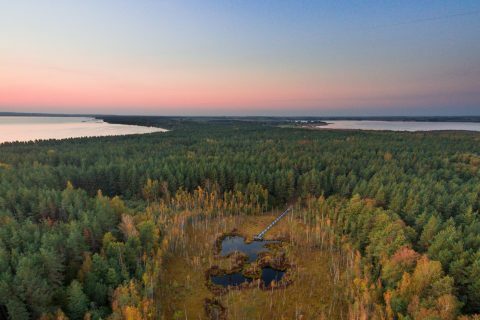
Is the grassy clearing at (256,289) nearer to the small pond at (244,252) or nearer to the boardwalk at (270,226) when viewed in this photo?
the boardwalk at (270,226)

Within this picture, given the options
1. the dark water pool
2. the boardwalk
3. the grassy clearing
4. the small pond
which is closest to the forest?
the grassy clearing

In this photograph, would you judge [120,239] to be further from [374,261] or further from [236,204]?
[374,261]

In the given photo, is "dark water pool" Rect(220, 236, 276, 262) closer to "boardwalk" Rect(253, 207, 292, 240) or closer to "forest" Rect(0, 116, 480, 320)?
"boardwalk" Rect(253, 207, 292, 240)

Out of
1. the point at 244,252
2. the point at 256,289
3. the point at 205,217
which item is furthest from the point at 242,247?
the point at 205,217

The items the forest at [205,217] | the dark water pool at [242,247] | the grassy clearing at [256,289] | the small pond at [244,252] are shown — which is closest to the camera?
the forest at [205,217]

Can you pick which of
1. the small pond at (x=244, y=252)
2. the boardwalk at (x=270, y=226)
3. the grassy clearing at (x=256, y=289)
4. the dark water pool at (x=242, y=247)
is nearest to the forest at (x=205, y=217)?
the grassy clearing at (x=256, y=289)

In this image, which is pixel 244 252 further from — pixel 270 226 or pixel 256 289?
pixel 270 226
